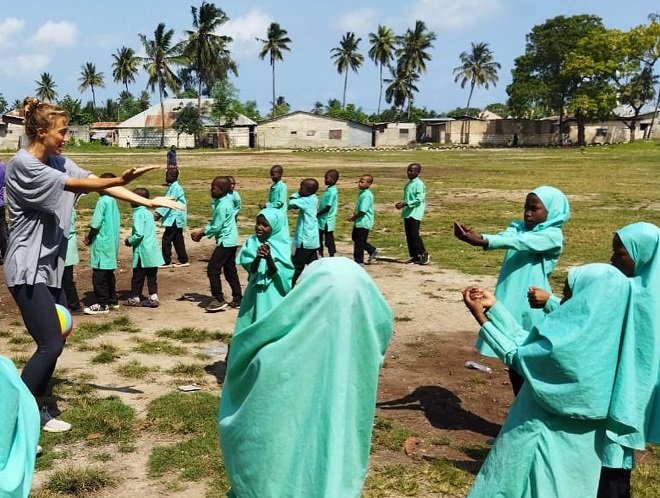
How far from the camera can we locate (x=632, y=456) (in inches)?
134

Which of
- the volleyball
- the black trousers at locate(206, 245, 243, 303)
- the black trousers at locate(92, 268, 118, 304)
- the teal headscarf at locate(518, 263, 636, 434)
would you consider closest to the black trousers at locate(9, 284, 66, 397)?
the volleyball

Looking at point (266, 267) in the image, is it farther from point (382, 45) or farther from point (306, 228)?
point (382, 45)

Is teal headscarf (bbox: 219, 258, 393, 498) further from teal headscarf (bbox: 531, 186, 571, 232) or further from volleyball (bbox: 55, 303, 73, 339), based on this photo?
teal headscarf (bbox: 531, 186, 571, 232)

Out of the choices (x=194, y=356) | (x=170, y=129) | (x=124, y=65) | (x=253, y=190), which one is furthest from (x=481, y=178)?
(x=124, y=65)

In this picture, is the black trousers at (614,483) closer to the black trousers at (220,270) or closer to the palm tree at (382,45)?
the black trousers at (220,270)

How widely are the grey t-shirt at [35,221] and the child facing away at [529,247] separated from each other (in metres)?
2.71

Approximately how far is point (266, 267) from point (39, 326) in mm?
1843

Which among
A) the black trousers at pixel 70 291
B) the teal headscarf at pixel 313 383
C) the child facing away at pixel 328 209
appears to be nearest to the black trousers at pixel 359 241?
the child facing away at pixel 328 209

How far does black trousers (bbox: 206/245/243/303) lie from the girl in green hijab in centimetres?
631

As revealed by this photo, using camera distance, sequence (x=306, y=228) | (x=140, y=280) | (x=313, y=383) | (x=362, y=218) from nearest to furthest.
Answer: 1. (x=313, y=383)
2. (x=140, y=280)
3. (x=306, y=228)
4. (x=362, y=218)

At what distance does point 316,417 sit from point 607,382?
1485 mm

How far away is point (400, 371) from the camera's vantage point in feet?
22.7

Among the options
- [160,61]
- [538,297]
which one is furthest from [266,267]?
[160,61]

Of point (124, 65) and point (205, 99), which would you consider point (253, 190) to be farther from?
point (124, 65)
